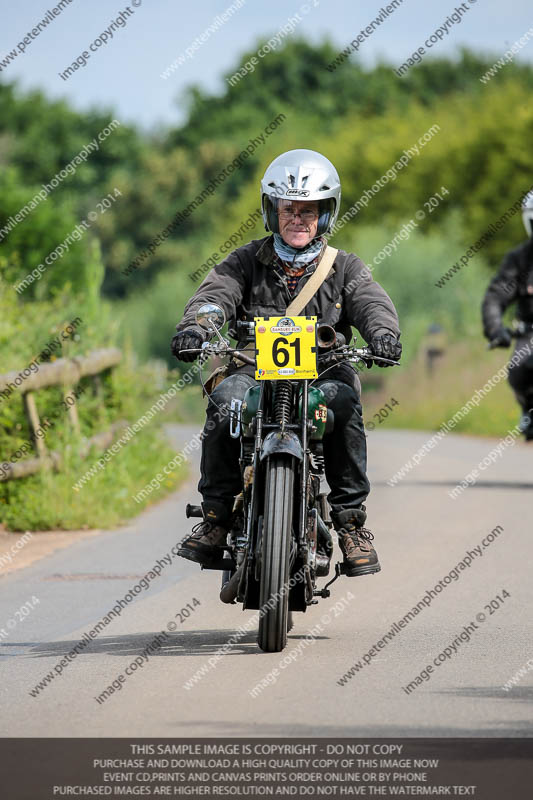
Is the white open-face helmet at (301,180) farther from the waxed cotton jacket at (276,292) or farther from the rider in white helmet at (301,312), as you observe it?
the waxed cotton jacket at (276,292)

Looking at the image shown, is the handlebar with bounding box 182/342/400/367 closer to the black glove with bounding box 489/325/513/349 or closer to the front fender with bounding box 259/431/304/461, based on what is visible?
the front fender with bounding box 259/431/304/461

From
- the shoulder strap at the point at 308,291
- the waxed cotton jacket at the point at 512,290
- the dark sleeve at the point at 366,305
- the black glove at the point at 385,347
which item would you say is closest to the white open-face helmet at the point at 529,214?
the waxed cotton jacket at the point at 512,290

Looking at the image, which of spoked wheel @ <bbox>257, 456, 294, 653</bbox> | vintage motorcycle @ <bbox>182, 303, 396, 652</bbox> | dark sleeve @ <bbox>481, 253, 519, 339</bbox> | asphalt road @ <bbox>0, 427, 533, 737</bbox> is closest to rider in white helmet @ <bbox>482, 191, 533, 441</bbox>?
dark sleeve @ <bbox>481, 253, 519, 339</bbox>

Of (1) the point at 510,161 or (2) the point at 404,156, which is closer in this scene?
(1) the point at 510,161

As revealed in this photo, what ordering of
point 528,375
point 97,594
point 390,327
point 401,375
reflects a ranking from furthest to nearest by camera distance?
point 401,375 → point 528,375 → point 97,594 → point 390,327

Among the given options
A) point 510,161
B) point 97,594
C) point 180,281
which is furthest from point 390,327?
point 180,281

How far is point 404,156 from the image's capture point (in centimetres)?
5275

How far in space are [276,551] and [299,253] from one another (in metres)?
1.60

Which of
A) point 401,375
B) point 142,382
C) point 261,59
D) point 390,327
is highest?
point 261,59

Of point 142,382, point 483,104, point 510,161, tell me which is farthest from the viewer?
point 483,104

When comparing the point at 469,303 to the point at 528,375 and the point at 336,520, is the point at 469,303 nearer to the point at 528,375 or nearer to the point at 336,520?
the point at 528,375

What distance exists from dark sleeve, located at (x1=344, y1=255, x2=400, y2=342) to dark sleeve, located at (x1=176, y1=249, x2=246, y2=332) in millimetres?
508

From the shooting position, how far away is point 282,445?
6.99 m

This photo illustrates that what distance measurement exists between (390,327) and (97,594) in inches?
111
